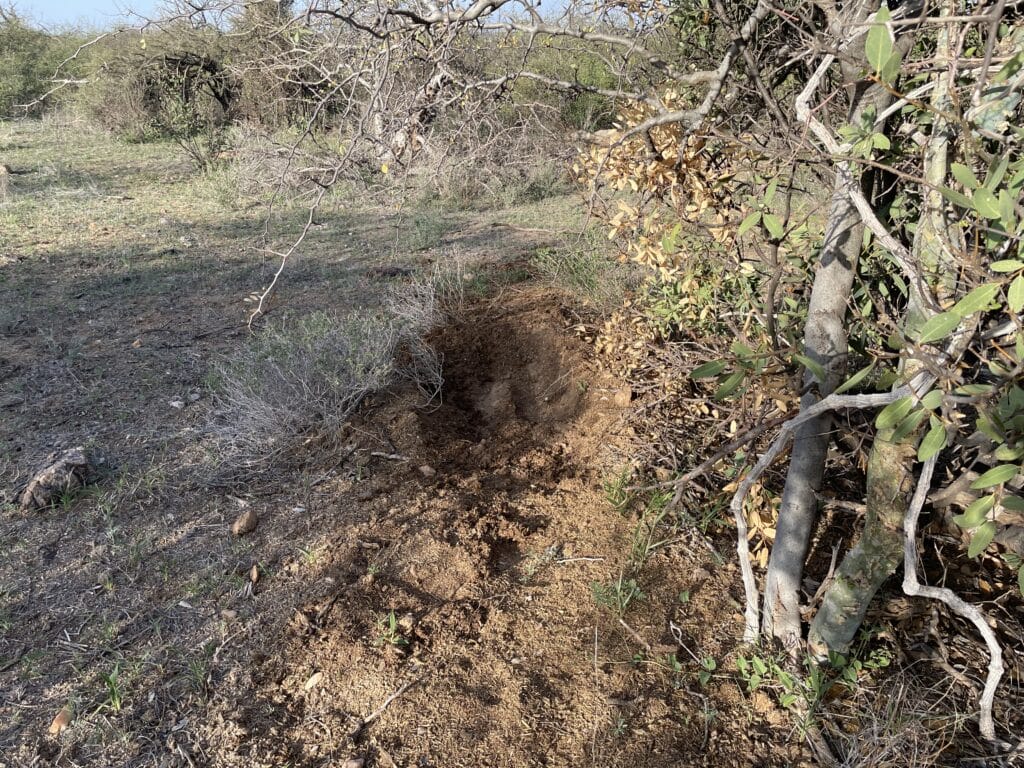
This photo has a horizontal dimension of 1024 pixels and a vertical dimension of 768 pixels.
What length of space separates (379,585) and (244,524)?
67cm

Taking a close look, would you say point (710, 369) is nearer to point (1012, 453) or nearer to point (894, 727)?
point (1012, 453)

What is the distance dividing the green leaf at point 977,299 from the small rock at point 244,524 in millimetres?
2354

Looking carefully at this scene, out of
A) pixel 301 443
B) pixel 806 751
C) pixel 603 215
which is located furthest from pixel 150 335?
pixel 806 751

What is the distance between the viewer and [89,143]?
1113 centimetres

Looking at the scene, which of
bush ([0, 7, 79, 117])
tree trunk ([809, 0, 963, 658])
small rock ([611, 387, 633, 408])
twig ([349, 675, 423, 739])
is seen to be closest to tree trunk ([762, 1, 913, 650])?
tree trunk ([809, 0, 963, 658])

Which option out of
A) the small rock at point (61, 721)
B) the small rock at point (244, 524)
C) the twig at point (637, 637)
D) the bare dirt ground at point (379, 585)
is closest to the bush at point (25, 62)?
the bare dirt ground at point (379, 585)

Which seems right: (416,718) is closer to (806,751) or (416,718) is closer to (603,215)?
(806,751)

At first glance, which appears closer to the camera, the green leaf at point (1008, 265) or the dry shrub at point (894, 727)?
the green leaf at point (1008, 265)

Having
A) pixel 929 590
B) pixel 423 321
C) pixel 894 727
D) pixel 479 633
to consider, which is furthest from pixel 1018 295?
pixel 423 321

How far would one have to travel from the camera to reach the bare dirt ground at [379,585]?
1.85 metres

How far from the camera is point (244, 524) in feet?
8.58

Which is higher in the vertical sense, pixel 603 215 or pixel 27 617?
pixel 603 215

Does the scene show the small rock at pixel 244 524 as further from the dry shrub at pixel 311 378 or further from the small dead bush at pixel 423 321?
the small dead bush at pixel 423 321

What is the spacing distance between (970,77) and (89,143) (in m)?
12.6
